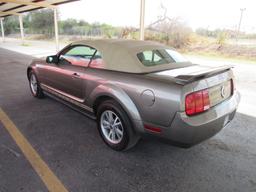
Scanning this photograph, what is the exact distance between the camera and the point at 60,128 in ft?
12.1

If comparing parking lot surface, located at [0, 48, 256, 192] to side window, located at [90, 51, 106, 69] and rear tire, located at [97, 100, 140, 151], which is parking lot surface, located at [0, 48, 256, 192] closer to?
rear tire, located at [97, 100, 140, 151]

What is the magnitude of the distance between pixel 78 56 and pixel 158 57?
1.47m

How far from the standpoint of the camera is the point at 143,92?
2523mm

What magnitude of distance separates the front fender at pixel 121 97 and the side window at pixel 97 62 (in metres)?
0.34

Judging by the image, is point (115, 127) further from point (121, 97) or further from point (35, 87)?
point (35, 87)

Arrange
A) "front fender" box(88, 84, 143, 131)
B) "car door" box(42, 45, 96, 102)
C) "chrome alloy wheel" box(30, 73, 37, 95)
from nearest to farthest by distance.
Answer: "front fender" box(88, 84, 143, 131) → "car door" box(42, 45, 96, 102) → "chrome alloy wheel" box(30, 73, 37, 95)

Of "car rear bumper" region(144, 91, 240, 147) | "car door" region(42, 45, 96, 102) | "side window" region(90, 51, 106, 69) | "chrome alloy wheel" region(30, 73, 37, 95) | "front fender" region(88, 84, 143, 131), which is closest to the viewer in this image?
"car rear bumper" region(144, 91, 240, 147)

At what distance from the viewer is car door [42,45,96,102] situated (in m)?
3.49

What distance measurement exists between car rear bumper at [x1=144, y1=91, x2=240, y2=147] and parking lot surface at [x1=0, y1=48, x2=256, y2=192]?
464 millimetres

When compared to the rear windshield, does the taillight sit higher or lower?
lower

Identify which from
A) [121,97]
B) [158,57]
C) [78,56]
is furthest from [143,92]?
[78,56]

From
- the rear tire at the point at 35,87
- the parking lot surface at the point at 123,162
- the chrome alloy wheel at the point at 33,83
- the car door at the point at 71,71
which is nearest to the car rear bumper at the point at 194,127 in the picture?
the parking lot surface at the point at 123,162

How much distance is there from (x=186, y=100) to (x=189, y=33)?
60.2 ft

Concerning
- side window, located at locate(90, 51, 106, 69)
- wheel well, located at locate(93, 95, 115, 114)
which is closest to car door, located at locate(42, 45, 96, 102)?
side window, located at locate(90, 51, 106, 69)
